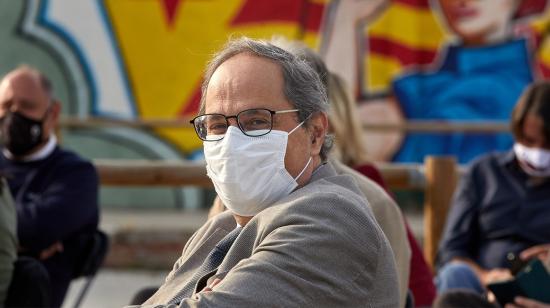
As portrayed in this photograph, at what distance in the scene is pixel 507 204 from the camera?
185 inches

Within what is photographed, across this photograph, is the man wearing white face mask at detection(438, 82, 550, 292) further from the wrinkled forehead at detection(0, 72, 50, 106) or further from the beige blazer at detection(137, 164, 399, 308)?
the beige blazer at detection(137, 164, 399, 308)

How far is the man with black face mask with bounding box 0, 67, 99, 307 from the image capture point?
4574 mm

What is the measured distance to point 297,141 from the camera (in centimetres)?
246

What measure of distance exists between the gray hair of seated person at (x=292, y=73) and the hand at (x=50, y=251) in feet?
7.45

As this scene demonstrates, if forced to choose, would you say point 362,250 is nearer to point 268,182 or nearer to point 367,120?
point 268,182

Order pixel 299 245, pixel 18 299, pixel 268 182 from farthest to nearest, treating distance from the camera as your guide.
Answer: pixel 18 299
pixel 268 182
pixel 299 245

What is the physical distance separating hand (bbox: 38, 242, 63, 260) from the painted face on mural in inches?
250

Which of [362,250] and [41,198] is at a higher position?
[362,250]

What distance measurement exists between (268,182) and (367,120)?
7.81 metres

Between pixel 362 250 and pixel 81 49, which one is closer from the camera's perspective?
pixel 362 250

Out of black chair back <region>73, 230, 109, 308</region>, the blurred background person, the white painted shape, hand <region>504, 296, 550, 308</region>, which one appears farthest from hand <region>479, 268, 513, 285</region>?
the white painted shape

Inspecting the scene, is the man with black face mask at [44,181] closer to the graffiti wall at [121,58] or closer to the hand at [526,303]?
the hand at [526,303]

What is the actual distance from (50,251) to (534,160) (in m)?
2.10

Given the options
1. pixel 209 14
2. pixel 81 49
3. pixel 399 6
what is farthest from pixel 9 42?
pixel 399 6
